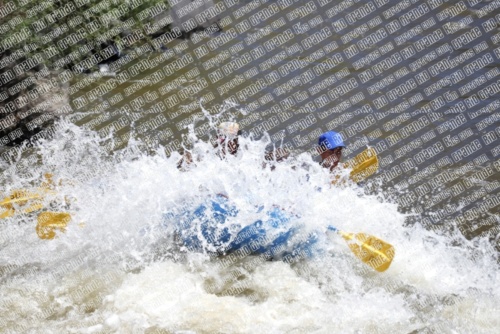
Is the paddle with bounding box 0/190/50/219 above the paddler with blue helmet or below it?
above

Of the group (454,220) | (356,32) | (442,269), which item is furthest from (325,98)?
(442,269)

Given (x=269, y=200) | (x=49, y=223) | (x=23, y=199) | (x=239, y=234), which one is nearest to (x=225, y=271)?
(x=239, y=234)

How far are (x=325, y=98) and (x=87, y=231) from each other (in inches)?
159

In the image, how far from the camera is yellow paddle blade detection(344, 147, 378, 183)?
6.57 metres

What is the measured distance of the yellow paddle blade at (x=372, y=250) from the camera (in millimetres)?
5379

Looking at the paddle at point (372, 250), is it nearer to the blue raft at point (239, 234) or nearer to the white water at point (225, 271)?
the white water at point (225, 271)

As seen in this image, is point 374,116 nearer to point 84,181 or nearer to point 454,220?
point 454,220

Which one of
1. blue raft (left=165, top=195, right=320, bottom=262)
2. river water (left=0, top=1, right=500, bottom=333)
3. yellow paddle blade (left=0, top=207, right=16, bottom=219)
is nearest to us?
river water (left=0, top=1, right=500, bottom=333)

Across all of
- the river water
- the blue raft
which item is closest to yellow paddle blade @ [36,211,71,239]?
the river water

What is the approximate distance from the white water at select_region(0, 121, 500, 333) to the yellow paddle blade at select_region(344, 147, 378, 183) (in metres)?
0.22

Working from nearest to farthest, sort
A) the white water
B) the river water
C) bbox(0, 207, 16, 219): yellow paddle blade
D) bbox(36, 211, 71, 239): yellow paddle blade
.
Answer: the white water < the river water < bbox(36, 211, 71, 239): yellow paddle blade < bbox(0, 207, 16, 219): yellow paddle blade

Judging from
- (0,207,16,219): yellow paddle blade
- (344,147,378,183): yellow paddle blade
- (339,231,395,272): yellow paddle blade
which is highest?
(0,207,16,219): yellow paddle blade

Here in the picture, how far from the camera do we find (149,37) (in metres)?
9.93

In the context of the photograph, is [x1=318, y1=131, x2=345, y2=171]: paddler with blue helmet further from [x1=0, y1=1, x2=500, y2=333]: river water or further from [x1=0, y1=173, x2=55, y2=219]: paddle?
[x1=0, y1=173, x2=55, y2=219]: paddle
